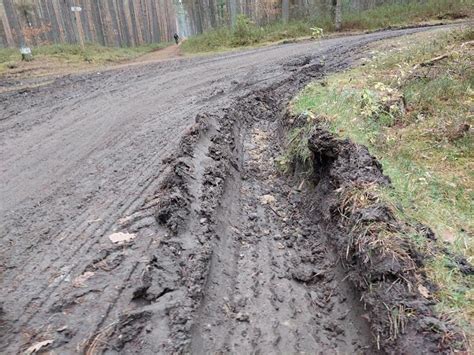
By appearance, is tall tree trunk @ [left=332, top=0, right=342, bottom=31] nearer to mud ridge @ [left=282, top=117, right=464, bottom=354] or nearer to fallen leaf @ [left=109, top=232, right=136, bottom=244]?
mud ridge @ [left=282, top=117, right=464, bottom=354]

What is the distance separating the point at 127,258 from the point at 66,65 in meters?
14.3

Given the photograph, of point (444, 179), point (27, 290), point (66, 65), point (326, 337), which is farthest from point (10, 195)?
point (66, 65)

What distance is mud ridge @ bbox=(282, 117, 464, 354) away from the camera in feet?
7.75

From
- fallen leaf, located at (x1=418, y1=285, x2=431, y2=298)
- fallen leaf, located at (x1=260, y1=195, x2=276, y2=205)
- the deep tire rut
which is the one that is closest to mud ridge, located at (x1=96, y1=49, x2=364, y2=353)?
the deep tire rut

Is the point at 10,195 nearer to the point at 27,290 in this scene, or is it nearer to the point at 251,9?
the point at 27,290

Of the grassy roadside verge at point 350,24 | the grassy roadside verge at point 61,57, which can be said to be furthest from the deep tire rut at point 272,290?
the grassy roadside verge at point 350,24

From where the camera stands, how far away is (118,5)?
29938 mm

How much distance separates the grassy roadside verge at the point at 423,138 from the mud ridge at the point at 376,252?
3.8 inches

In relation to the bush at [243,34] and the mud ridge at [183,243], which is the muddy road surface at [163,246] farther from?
the bush at [243,34]

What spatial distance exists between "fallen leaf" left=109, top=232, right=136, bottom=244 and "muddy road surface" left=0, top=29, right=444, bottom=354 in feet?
0.13

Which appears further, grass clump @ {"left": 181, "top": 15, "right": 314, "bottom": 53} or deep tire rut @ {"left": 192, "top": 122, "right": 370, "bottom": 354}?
grass clump @ {"left": 181, "top": 15, "right": 314, "bottom": 53}

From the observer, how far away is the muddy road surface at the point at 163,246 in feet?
8.78

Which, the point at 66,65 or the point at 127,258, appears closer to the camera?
the point at 127,258

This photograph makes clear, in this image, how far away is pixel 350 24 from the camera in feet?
68.6
